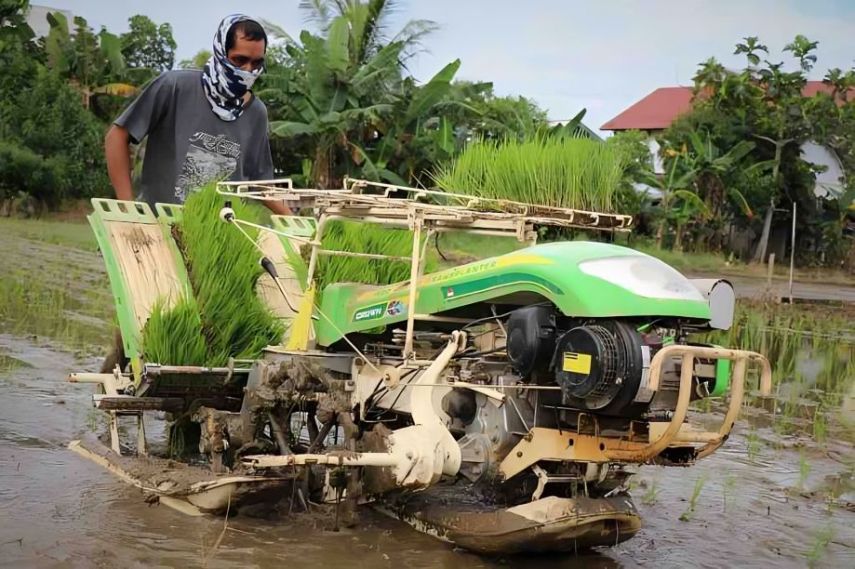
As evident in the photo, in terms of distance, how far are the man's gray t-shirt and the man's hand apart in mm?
77

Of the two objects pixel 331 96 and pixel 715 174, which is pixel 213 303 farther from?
pixel 715 174

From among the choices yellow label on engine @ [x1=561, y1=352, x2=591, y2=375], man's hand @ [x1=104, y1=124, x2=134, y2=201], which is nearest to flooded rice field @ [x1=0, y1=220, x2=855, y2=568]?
yellow label on engine @ [x1=561, y1=352, x2=591, y2=375]

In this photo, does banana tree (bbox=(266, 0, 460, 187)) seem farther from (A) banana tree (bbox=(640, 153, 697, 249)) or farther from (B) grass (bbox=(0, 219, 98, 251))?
(A) banana tree (bbox=(640, 153, 697, 249))

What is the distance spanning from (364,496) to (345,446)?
0.96ft

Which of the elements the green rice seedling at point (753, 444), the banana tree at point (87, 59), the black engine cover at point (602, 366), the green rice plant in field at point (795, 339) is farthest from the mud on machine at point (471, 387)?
the banana tree at point (87, 59)

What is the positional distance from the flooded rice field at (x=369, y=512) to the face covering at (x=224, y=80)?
2.13m

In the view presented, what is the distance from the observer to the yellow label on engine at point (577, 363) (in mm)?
3689

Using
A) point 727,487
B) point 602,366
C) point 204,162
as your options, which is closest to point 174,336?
point 204,162

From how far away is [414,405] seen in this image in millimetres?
4273

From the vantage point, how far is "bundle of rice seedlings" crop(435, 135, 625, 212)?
16.2 ft

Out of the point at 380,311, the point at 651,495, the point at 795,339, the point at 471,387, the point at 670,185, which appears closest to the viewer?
the point at 471,387

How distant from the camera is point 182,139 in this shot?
6.03 m

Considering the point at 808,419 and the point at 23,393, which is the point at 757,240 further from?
the point at 23,393

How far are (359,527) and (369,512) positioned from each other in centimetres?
25
